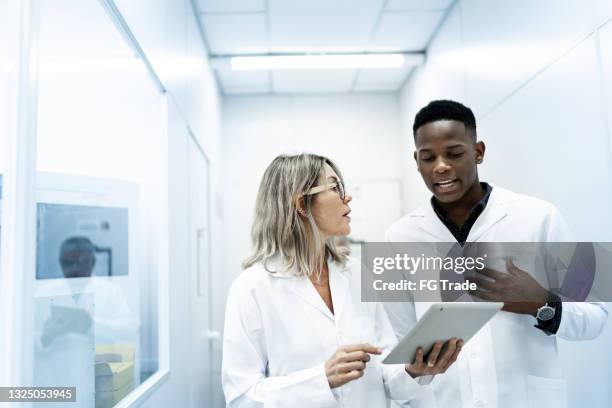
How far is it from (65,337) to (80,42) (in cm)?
73

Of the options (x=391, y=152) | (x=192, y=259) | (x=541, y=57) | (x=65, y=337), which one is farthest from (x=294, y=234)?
(x=391, y=152)

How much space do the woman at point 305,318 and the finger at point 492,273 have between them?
185 mm

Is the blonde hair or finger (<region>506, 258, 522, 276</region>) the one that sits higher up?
the blonde hair

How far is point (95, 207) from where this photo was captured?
54.7 inches

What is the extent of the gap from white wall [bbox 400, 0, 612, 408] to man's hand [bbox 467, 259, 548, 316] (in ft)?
1.38

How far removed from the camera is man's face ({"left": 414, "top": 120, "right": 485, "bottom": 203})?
1.25m

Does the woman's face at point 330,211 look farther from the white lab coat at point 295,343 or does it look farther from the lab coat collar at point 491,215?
the lab coat collar at point 491,215

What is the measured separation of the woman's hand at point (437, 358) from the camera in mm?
1061

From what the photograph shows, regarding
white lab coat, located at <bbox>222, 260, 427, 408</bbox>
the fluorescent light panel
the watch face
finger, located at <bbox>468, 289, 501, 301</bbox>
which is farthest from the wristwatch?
the fluorescent light panel

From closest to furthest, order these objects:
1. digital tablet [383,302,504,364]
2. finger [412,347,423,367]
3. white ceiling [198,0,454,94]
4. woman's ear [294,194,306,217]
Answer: digital tablet [383,302,504,364]
finger [412,347,423,367]
woman's ear [294,194,306,217]
white ceiling [198,0,454,94]

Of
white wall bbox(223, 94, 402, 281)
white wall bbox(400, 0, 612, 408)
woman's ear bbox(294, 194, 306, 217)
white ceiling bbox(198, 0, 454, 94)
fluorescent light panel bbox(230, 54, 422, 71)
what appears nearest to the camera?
woman's ear bbox(294, 194, 306, 217)

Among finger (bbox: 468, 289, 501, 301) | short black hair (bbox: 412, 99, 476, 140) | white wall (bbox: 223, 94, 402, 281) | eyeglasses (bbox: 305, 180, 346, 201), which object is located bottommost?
finger (bbox: 468, 289, 501, 301)

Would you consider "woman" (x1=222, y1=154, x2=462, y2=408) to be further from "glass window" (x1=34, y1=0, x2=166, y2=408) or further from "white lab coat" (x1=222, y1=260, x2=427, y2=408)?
"glass window" (x1=34, y1=0, x2=166, y2=408)

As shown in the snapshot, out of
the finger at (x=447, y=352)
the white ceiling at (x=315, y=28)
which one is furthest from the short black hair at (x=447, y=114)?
the white ceiling at (x=315, y=28)
